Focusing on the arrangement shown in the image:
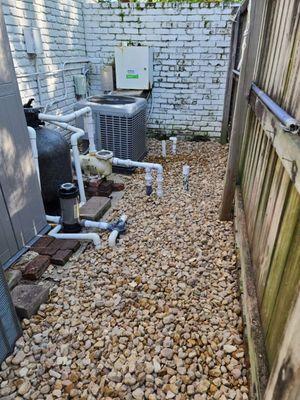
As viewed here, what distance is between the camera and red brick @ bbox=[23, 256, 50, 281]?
1938mm

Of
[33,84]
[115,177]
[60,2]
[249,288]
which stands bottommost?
[115,177]

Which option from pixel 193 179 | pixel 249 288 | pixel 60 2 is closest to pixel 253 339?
pixel 249 288

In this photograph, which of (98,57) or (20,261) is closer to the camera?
(20,261)

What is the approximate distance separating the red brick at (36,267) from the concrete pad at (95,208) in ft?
2.27

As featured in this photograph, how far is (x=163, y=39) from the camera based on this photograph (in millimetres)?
4488

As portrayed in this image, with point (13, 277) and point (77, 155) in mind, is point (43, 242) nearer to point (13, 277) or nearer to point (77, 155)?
point (13, 277)

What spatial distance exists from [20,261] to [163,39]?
13.1 feet

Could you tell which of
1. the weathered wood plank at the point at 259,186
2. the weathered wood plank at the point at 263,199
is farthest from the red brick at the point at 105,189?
the weathered wood plank at the point at 263,199

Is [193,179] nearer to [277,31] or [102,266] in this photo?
[102,266]

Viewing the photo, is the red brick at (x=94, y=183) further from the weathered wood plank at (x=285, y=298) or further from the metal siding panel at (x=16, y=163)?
the weathered wood plank at (x=285, y=298)

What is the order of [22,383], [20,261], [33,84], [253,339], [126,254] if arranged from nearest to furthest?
[253,339] → [22,383] → [20,261] → [126,254] → [33,84]

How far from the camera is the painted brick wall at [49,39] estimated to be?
120 inches

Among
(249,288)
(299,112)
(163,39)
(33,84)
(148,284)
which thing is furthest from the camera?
(163,39)

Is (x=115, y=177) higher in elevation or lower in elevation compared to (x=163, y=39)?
lower
